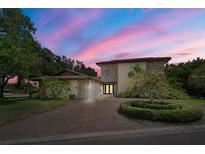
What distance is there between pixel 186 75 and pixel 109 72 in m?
11.7

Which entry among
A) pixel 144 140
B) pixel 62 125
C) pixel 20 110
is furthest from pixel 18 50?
pixel 144 140

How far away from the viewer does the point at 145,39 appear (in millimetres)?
19000

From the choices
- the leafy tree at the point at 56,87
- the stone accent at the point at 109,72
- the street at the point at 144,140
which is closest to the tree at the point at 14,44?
the leafy tree at the point at 56,87

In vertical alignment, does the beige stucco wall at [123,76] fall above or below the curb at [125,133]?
above

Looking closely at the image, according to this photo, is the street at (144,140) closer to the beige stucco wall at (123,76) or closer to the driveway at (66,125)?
the driveway at (66,125)

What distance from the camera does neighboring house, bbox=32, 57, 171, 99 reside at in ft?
81.0

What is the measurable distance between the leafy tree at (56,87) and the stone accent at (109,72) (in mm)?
9390

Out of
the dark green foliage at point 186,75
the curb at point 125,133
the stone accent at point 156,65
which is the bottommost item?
the curb at point 125,133

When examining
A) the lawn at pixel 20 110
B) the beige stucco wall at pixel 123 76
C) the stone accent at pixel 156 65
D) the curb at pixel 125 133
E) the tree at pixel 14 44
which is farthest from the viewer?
the beige stucco wall at pixel 123 76

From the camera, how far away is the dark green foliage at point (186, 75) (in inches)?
1037

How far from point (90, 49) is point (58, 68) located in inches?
454

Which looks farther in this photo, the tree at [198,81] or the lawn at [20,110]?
the tree at [198,81]

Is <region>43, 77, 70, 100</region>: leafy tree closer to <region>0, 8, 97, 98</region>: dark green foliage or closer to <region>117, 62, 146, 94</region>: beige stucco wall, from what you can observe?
<region>0, 8, 97, 98</region>: dark green foliage
